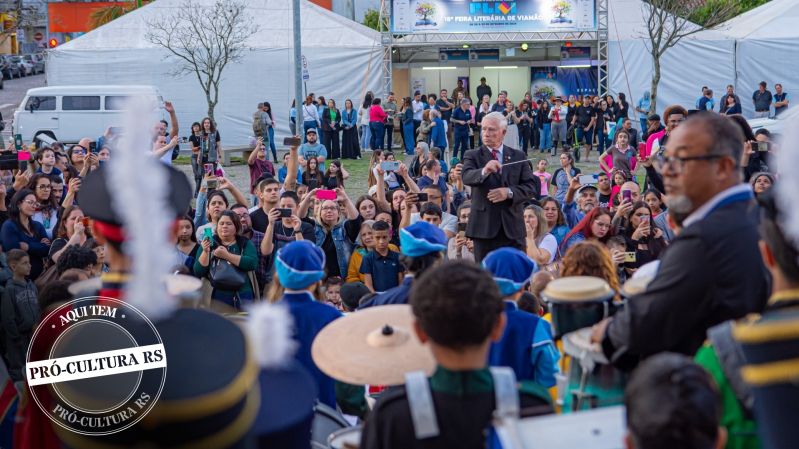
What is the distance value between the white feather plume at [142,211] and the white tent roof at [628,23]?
73.6 ft

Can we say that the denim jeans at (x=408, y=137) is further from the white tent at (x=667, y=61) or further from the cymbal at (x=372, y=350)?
the cymbal at (x=372, y=350)

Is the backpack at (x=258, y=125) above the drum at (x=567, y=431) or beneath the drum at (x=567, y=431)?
above

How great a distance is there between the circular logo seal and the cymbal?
2.98 feet

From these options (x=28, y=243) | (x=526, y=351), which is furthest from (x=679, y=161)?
(x=28, y=243)

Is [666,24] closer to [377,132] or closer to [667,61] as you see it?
[667,61]

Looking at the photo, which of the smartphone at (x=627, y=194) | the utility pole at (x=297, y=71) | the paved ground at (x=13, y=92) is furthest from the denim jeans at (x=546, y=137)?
the paved ground at (x=13, y=92)

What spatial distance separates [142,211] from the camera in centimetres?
158

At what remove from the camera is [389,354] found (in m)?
2.47

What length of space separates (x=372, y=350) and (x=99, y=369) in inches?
41.7

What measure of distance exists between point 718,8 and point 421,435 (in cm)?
2607

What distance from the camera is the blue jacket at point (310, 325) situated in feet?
11.9

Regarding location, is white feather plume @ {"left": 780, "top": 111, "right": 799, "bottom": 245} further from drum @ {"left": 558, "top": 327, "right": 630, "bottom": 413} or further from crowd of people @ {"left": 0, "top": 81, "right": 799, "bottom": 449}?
drum @ {"left": 558, "top": 327, "right": 630, "bottom": 413}

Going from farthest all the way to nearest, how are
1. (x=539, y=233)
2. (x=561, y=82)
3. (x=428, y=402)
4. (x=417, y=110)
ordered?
(x=561, y=82) < (x=417, y=110) < (x=539, y=233) < (x=428, y=402)

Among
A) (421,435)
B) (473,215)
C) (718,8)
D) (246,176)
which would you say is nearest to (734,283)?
(421,435)
